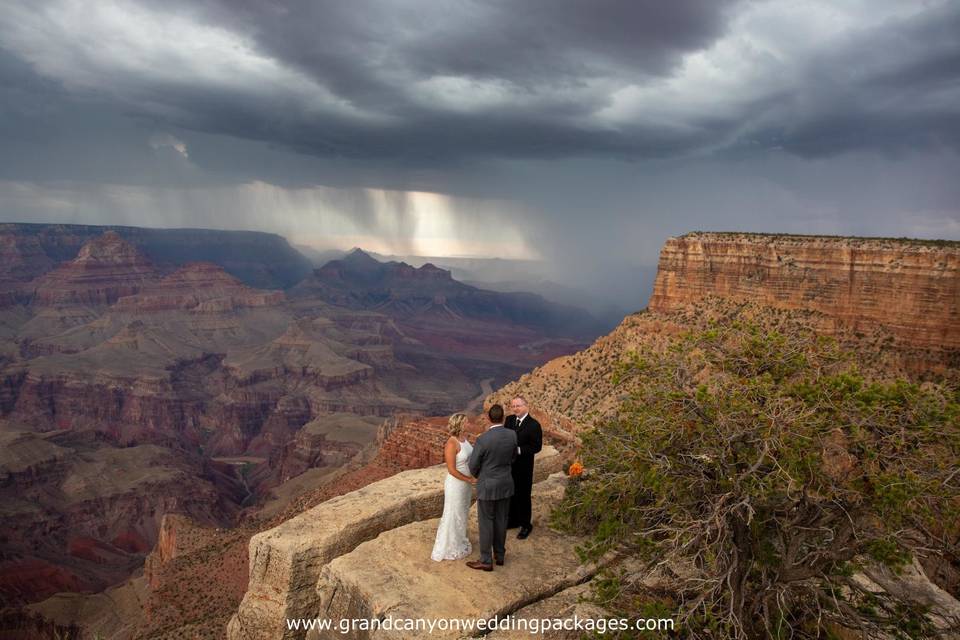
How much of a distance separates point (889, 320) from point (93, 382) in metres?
156

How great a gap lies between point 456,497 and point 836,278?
41.1 metres

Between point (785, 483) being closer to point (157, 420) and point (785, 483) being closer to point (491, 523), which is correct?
point (491, 523)

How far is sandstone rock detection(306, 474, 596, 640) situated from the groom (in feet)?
1.86

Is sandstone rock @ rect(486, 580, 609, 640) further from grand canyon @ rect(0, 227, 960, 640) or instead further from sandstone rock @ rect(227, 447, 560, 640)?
sandstone rock @ rect(227, 447, 560, 640)

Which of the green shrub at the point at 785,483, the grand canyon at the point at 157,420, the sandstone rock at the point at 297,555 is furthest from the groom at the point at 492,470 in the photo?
the grand canyon at the point at 157,420

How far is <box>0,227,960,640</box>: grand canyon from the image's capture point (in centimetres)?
1197

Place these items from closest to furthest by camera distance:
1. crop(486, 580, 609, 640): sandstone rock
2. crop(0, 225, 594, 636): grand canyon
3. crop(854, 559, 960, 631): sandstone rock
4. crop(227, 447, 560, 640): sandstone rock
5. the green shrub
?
1. the green shrub
2. crop(486, 580, 609, 640): sandstone rock
3. crop(854, 559, 960, 631): sandstone rock
4. crop(227, 447, 560, 640): sandstone rock
5. crop(0, 225, 594, 636): grand canyon

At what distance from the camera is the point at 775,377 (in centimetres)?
854

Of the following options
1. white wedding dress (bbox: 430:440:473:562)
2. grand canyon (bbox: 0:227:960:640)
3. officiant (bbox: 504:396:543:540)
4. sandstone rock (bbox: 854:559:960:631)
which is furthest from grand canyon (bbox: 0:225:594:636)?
sandstone rock (bbox: 854:559:960:631)

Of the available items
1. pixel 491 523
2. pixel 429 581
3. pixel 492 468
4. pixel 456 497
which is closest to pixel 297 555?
pixel 429 581

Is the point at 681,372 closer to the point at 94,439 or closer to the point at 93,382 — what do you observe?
the point at 94,439

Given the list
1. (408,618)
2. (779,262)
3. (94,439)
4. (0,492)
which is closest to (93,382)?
(94,439)

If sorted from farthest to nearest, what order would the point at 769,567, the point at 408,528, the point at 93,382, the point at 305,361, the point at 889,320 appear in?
the point at 305,361 < the point at 93,382 < the point at 889,320 < the point at 408,528 < the point at 769,567

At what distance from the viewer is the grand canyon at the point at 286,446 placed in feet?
39.3
